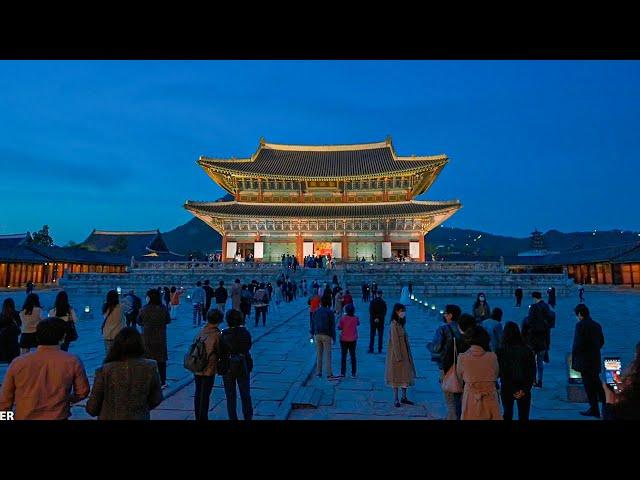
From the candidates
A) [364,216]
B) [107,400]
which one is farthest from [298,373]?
[364,216]

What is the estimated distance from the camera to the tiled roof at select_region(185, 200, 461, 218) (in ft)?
125

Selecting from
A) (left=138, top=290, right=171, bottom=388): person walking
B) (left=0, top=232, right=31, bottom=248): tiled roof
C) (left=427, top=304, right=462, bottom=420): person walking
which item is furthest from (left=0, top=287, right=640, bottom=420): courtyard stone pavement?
(left=0, top=232, right=31, bottom=248): tiled roof

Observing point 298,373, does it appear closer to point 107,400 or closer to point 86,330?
point 107,400

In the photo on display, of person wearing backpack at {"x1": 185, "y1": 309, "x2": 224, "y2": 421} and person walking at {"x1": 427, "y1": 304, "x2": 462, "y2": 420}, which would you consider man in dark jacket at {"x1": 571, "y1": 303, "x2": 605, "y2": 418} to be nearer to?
person walking at {"x1": 427, "y1": 304, "x2": 462, "y2": 420}

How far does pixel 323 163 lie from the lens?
46656mm

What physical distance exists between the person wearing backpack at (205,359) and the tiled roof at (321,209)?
3406cm

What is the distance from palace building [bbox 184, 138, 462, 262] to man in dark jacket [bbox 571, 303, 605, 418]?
32.4 meters

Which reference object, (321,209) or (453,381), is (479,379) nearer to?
(453,381)

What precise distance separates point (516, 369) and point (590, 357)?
2072 millimetres

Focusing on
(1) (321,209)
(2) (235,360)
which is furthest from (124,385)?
(1) (321,209)

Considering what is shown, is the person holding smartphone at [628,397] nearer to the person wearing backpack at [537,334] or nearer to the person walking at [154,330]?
the person wearing backpack at [537,334]
